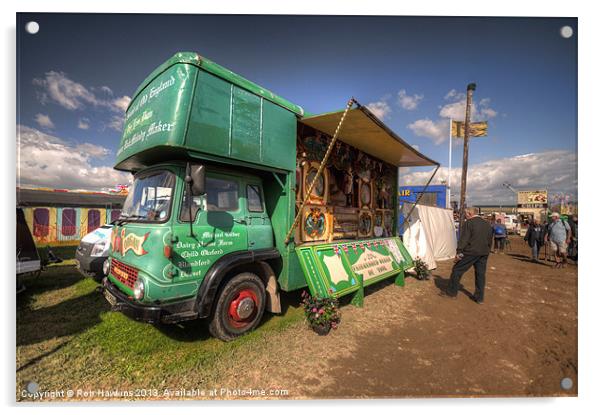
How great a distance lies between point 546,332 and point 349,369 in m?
3.27

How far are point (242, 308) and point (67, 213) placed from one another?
557 inches

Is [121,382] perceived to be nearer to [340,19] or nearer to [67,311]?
[67,311]

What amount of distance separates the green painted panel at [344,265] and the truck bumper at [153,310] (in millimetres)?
1859

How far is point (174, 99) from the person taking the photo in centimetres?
275

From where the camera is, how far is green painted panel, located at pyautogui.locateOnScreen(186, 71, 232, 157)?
2811 millimetres

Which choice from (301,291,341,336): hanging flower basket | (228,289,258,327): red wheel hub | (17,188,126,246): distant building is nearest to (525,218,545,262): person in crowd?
(301,291,341,336): hanging flower basket

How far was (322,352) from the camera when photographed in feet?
10.3

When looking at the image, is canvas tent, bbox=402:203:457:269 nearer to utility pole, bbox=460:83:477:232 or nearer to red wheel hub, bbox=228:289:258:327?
utility pole, bbox=460:83:477:232

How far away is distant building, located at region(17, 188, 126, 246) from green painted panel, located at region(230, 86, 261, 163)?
41.1 ft

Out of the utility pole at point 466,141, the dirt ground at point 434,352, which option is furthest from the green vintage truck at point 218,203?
the utility pole at point 466,141

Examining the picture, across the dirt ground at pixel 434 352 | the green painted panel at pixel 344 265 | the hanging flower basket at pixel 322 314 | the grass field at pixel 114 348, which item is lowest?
the dirt ground at pixel 434 352

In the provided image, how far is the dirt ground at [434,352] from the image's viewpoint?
2.58 m

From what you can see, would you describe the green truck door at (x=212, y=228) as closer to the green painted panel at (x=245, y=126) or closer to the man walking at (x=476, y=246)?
the green painted panel at (x=245, y=126)

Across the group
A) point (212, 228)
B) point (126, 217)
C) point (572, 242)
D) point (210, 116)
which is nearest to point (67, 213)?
A: point (126, 217)
